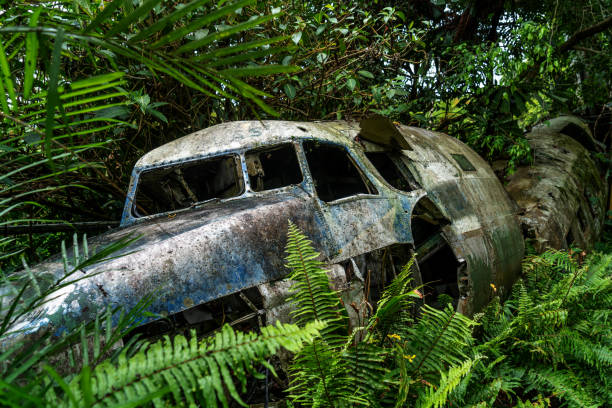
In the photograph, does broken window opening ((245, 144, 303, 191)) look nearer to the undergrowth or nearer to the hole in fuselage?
the hole in fuselage

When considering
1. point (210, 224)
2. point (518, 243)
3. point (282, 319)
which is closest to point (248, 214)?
point (210, 224)

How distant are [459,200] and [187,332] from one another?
3075mm

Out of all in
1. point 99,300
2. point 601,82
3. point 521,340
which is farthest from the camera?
point 601,82

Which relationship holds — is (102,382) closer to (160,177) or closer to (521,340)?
(160,177)

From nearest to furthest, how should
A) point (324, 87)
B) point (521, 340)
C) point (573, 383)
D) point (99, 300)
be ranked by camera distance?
point (99, 300) → point (573, 383) → point (521, 340) → point (324, 87)

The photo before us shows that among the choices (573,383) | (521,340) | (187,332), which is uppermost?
(187,332)

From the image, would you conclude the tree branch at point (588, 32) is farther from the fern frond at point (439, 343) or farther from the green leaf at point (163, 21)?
the green leaf at point (163, 21)

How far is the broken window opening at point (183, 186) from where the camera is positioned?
3980mm

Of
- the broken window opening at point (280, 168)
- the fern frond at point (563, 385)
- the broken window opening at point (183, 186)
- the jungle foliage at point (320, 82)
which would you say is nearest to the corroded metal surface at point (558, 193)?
the jungle foliage at point (320, 82)

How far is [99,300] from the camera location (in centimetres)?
186

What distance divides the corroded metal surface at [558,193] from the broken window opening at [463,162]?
123cm

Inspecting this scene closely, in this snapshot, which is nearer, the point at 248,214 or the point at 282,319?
the point at 282,319

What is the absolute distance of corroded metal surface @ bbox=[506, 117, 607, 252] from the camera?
5371 millimetres

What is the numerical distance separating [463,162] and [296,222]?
10.4 feet
